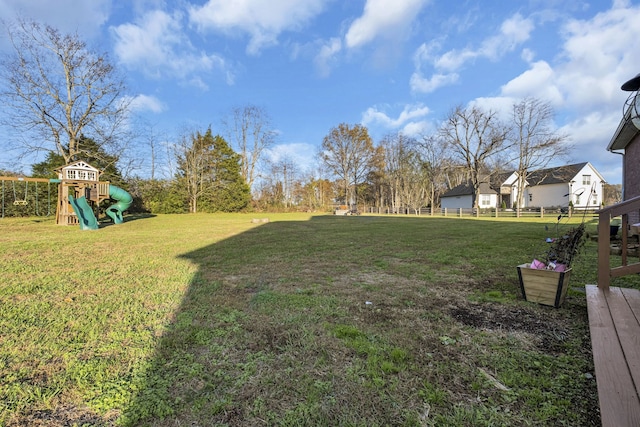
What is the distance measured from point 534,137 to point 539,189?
33.7ft

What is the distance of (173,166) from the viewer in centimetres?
2802

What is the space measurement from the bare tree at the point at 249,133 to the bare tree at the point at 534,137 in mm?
24265

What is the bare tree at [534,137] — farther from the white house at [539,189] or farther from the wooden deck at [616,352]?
the wooden deck at [616,352]

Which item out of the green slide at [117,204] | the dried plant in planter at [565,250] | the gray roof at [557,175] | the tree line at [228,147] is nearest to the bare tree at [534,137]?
the tree line at [228,147]

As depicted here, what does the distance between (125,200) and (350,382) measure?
16.0 m

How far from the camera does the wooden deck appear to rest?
1.14 m

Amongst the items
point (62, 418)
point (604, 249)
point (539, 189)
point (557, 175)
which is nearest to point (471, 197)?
point (539, 189)

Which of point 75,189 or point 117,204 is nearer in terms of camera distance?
point 75,189

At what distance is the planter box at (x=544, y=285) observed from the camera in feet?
8.81

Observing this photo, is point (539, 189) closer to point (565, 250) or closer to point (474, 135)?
point (474, 135)

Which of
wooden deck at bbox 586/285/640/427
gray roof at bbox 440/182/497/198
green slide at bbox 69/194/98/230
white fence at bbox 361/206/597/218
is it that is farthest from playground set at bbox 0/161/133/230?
gray roof at bbox 440/182/497/198

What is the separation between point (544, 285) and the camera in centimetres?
276

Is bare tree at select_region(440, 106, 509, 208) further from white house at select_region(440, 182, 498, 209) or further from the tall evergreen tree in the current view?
the tall evergreen tree

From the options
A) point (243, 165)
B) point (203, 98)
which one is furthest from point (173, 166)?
point (203, 98)
